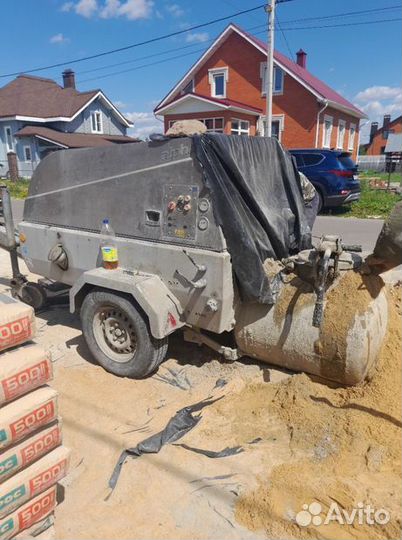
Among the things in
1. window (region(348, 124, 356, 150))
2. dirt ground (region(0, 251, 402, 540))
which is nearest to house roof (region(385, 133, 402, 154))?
dirt ground (region(0, 251, 402, 540))

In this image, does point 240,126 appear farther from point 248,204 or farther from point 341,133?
point 248,204

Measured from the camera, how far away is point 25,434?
2.45 m

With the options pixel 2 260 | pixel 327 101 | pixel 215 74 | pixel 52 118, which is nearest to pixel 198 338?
pixel 2 260

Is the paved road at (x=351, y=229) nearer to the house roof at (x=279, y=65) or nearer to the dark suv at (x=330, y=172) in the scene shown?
the dark suv at (x=330, y=172)

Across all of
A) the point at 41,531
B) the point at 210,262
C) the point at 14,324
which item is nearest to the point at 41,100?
the point at 210,262

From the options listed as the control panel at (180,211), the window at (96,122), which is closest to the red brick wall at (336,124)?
the window at (96,122)

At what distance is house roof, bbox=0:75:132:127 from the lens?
100 feet

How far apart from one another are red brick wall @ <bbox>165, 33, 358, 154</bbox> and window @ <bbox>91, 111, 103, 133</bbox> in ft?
30.1

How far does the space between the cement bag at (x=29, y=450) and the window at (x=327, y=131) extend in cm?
2608

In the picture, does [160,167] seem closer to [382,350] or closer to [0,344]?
[0,344]

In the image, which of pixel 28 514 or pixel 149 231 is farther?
pixel 149 231

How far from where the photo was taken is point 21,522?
2.42 m

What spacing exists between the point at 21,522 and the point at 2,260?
7.62 m

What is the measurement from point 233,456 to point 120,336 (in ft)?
5.71
